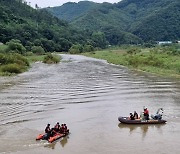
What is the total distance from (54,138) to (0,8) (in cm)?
11001

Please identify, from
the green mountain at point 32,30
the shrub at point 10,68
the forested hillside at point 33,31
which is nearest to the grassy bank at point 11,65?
the shrub at point 10,68

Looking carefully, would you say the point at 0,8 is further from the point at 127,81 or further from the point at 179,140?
the point at 179,140

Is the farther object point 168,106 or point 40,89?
point 40,89

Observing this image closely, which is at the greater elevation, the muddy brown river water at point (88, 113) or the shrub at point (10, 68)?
the shrub at point (10, 68)

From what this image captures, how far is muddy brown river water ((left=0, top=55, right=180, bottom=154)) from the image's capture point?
64.1ft

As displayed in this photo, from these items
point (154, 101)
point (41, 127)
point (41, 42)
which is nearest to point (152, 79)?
point (154, 101)

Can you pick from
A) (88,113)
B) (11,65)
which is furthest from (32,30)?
(88,113)

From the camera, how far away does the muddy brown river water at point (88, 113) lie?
1953 centimetres

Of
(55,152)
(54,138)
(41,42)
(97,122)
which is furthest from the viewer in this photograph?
(41,42)

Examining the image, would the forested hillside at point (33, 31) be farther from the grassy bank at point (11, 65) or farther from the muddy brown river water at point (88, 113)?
the muddy brown river water at point (88, 113)

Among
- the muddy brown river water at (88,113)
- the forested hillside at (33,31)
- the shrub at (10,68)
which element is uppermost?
the forested hillside at (33,31)

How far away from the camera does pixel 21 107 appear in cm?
2833

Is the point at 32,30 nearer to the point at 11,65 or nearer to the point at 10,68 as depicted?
the point at 11,65

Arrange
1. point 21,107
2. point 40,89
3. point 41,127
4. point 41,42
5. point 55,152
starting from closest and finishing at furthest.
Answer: point 55,152, point 41,127, point 21,107, point 40,89, point 41,42
